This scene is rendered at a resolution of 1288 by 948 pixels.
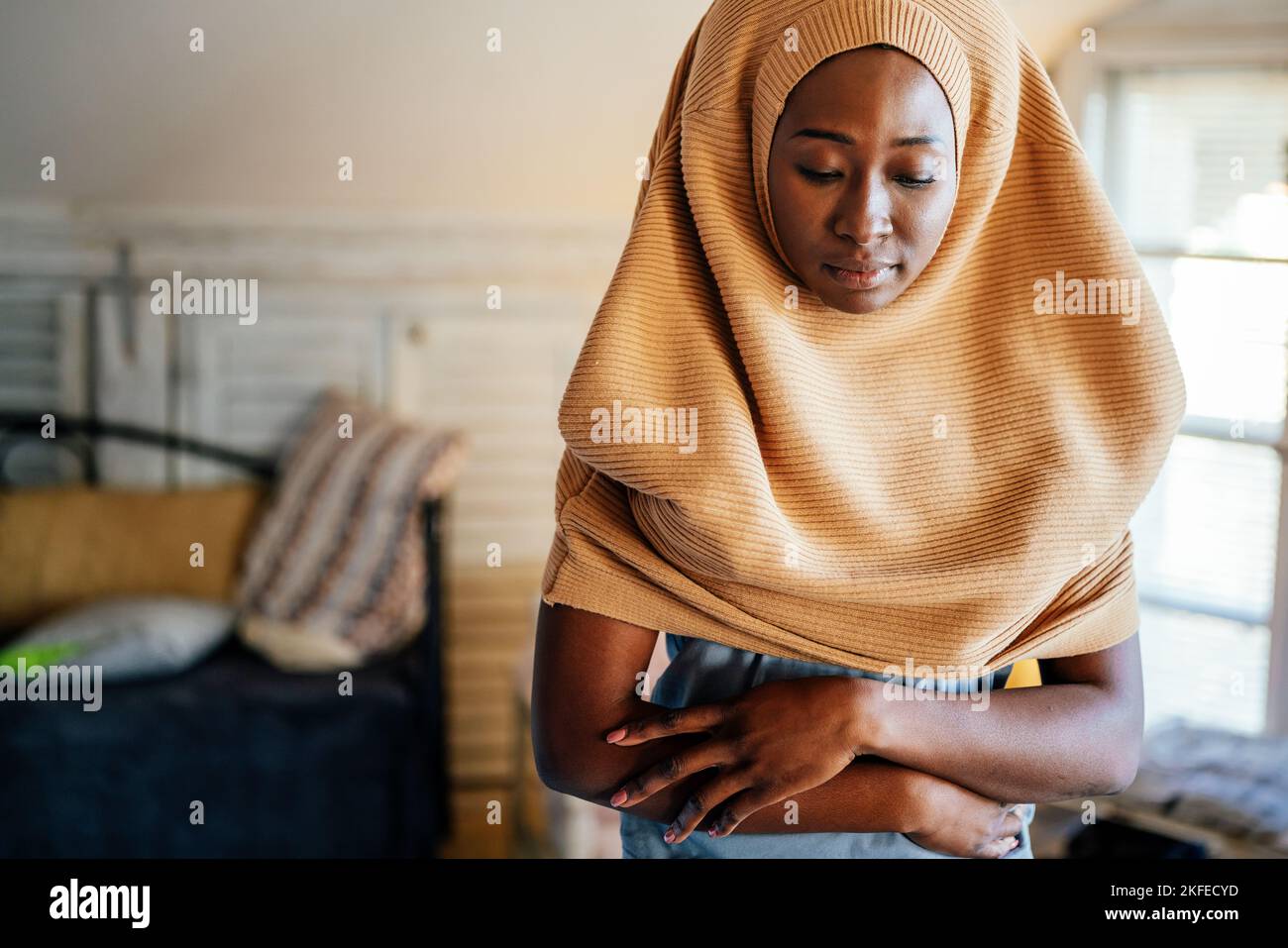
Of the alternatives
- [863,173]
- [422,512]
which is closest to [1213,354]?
[422,512]

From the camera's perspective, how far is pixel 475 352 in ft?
8.75

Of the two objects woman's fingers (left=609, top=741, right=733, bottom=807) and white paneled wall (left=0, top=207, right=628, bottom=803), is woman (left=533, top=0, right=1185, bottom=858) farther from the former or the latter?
white paneled wall (left=0, top=207, right=628, bottom=803)

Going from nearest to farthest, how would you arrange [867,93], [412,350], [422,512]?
[867,93] → [422,512] → [412,350]

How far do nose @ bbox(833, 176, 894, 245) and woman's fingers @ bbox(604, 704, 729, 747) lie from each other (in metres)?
0.27

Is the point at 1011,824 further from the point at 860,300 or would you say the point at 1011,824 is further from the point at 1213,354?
the point at 1213,354

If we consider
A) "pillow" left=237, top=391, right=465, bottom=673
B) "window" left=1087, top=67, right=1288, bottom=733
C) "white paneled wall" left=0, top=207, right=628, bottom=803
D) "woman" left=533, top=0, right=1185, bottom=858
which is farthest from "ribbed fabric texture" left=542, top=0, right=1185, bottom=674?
"white paneled wall" left=0, top=207, right=628, bottom=803

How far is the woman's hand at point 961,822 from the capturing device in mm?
697

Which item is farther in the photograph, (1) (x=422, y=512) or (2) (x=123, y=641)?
(1) (x=422, y=512)

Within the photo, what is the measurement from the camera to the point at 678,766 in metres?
0.68

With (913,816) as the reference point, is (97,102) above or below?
above

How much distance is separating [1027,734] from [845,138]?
347 millimetres
